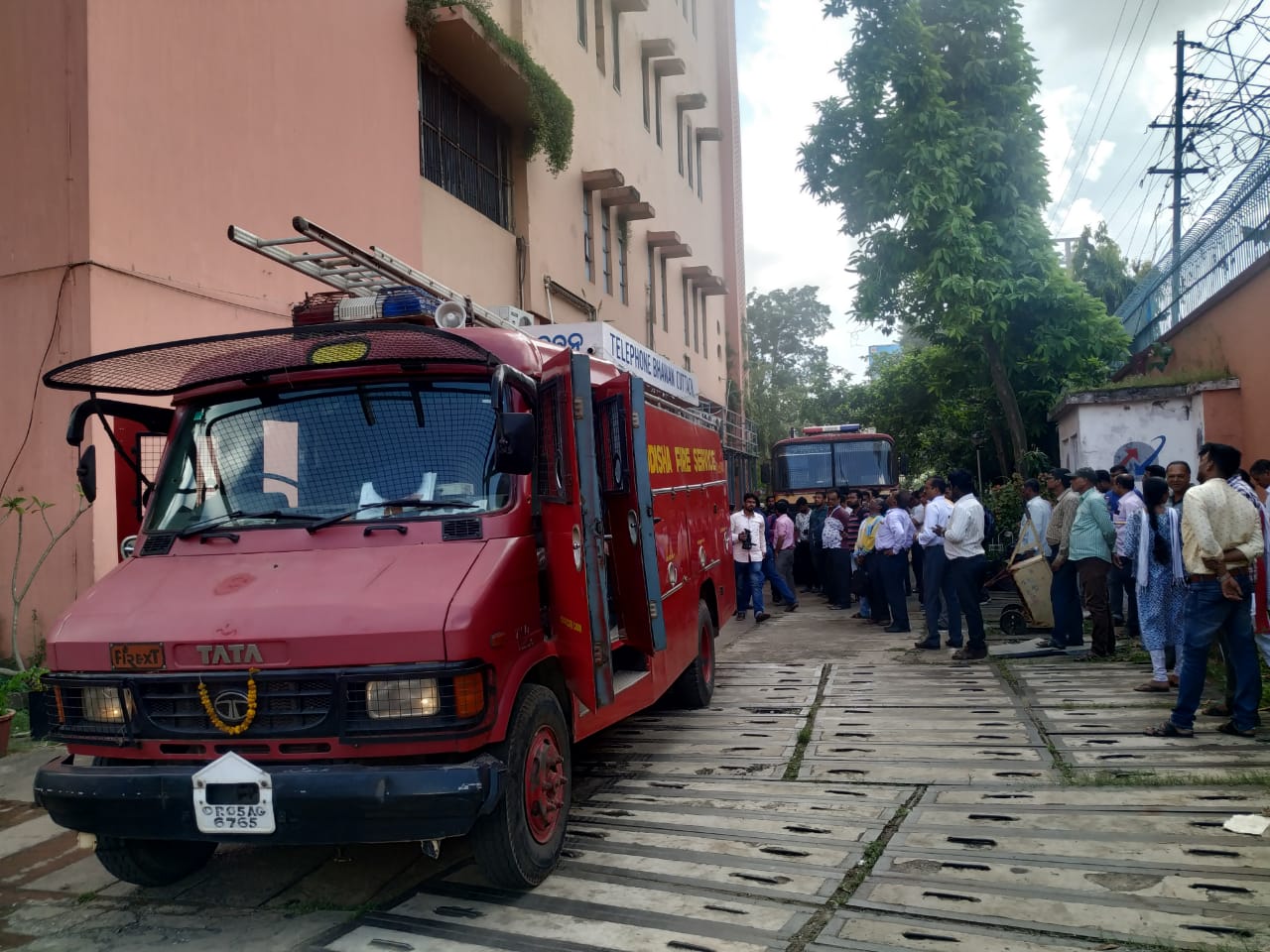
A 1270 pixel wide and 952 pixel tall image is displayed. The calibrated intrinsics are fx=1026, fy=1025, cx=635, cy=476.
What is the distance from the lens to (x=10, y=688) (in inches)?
294

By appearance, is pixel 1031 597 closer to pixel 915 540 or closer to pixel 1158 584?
pixel 1158 584

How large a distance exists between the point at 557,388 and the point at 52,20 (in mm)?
6359

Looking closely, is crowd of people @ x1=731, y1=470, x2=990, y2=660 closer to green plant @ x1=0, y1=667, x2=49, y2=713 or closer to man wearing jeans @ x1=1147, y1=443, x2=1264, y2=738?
man wearing jeans @ x1=1147, y1=443, x2=1264, y2=738

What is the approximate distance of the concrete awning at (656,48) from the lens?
24375mm

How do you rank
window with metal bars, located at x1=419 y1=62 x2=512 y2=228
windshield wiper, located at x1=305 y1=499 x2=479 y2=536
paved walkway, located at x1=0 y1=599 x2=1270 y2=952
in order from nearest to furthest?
1. paved walkway, located at x1=0 y1=599 x2=1270 y2=952
2. windshield wiper, located at x1=305 y1=499 x2=479 y2=536
3. window with metal bars, located at x1=419 y1=62 x2=512 y2=228

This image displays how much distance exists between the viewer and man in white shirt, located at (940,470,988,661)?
9.91 m

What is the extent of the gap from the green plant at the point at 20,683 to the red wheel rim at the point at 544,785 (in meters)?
4.68

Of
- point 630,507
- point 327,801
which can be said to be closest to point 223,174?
point 630,507

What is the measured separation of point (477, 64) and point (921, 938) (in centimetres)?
1316

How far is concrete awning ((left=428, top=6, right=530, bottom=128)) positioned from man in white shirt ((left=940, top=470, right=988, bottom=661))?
334 inches

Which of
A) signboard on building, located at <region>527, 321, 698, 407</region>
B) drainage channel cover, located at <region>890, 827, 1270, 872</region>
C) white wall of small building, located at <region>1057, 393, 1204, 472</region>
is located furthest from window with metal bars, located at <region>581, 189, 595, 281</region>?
drainage channel cover, located at <region>890, 827, 1270, 872</region>

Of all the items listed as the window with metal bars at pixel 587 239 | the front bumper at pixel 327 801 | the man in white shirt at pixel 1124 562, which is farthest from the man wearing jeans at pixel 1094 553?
the window with metal bars at pixel 587 239

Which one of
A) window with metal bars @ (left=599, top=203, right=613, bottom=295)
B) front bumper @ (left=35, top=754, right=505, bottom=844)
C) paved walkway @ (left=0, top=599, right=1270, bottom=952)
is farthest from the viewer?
window with metal bars @ (left=599, top=203, right=613, bottom=295)

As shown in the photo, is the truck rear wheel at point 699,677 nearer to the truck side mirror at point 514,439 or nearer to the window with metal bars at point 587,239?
the truck side mirror at point 514,439
